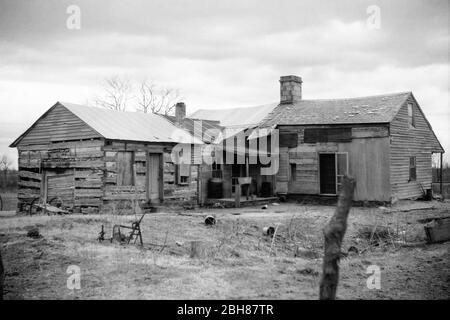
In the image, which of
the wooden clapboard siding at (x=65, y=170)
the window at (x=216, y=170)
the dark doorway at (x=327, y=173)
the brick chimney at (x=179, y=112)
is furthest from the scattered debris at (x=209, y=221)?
the brick chimney at (x=179, y=112)

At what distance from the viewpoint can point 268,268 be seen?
32.7 feet

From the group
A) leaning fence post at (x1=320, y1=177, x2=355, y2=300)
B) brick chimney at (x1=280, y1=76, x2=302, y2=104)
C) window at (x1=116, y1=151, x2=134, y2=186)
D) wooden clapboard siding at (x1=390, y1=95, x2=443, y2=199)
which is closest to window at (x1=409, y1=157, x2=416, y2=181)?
wooden clapboard siding at (x1=390, y1=95, x2=443, y2=199)

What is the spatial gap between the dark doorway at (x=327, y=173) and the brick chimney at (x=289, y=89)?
4.64m

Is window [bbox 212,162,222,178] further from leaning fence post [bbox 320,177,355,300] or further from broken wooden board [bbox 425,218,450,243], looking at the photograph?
leaning fence post [bbox 320,177,355,300]

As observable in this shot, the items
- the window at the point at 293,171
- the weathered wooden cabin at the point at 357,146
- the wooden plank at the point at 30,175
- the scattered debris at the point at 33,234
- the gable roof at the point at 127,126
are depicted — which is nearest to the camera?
the scattered debris at the point at 33,234

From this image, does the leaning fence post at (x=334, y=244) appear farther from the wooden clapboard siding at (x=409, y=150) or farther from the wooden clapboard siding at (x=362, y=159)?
the wooden clapboard siding at (x=409, y=150)

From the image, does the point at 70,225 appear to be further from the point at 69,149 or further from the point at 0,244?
the point at 69,149

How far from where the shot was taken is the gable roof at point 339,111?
2153 centimetres

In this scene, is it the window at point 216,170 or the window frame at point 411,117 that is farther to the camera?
the window frame at point 411,117

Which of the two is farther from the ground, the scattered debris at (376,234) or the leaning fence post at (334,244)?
the leaning fence post at (334,244)

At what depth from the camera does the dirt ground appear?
8.38 metres

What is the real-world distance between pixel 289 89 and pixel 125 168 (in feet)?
35.7
